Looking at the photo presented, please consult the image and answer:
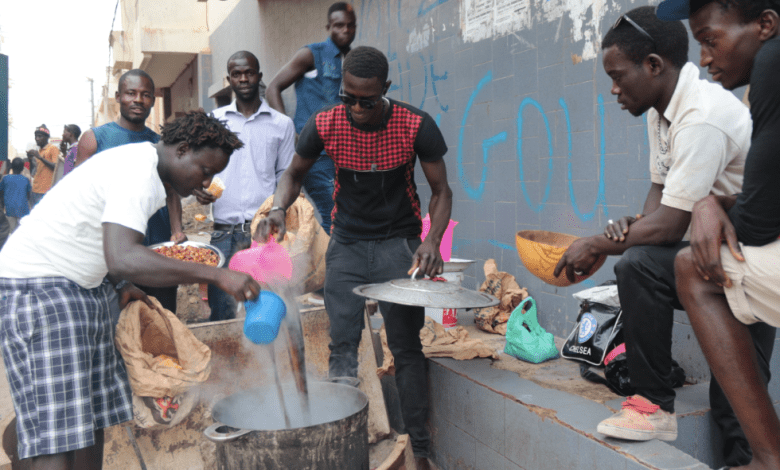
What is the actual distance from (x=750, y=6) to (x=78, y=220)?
2.33 metres

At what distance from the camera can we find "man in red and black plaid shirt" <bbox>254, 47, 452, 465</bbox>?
9.86 feet

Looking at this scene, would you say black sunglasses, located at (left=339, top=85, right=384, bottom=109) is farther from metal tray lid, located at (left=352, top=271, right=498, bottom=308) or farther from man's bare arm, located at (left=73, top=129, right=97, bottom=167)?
man's bare arm, located at (left=73, top=129, right=97, bottom=167)

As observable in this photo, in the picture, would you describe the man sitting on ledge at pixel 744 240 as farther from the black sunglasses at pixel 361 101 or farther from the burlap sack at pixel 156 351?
the burlap sack at pixel 156 351

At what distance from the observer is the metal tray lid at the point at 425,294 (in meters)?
2.51

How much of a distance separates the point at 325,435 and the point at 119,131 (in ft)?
7.56

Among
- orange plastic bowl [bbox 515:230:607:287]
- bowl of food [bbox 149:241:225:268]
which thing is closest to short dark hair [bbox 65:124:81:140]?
bowl of food [bbox 149:241:225:268]

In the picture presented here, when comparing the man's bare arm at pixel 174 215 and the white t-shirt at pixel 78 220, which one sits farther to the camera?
the man's bare arm at pixel 174 215

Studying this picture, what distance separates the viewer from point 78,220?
87.8 inches

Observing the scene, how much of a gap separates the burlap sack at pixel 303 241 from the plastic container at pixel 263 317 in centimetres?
129

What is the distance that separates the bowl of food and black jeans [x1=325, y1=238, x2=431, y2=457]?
693 millimetres

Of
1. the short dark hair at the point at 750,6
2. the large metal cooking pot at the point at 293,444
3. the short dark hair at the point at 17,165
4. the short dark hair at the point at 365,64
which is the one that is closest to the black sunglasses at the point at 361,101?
the short dark hair at the point at 365,64

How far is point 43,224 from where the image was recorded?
2260 mm

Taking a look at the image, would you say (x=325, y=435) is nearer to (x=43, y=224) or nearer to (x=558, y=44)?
(x=43, y=224)

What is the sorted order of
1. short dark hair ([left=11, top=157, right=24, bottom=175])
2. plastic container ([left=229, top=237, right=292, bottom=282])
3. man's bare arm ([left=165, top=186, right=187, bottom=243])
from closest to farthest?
plastic container ([left=229, top=237, right=292, bottom=282]) → man's bare arm ([left=165, top=186, right=187, bottom=243]) → short dark hair ([left=11, top=157, right=24, bottom=175])
